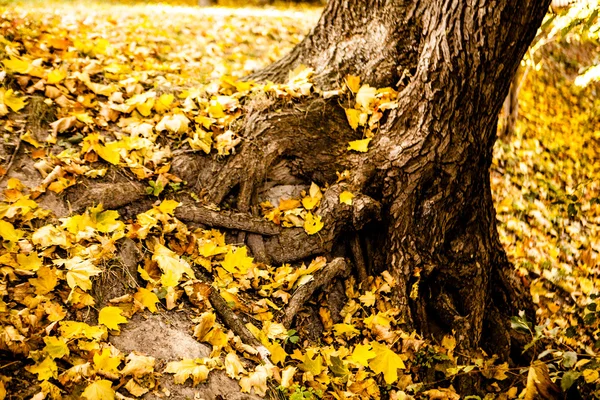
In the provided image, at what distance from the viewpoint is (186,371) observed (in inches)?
90.0

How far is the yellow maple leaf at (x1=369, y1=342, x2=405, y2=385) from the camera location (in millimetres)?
2797

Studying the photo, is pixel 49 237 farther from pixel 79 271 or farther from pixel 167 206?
pixel 167 206

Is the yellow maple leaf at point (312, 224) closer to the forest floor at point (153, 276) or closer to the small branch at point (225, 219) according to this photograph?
the forest floor at point (153, 276)

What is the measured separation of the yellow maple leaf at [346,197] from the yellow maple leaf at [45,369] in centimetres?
195

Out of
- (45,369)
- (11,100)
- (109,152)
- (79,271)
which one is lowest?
(45,369)

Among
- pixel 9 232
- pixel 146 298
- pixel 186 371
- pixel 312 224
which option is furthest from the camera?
pixel 312 224

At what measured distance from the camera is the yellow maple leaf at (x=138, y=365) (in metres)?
2.16

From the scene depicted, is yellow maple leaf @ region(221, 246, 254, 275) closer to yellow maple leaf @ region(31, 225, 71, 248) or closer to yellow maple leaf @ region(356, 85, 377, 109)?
yellow maple leaf @ region(31, 225, 71, 248)

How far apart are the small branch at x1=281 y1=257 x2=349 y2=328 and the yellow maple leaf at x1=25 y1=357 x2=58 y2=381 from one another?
4.28 feet

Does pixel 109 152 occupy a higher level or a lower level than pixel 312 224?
higher

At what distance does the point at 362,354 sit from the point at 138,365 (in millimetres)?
1346

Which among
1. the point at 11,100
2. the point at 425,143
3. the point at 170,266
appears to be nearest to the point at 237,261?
the point at 170,266

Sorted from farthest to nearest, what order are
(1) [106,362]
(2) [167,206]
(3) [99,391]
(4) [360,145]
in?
(4) [360,145] < (2) [167,206] < (1) [106,362] < (3) [99,391]

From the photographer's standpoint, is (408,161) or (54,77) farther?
(54,77)
